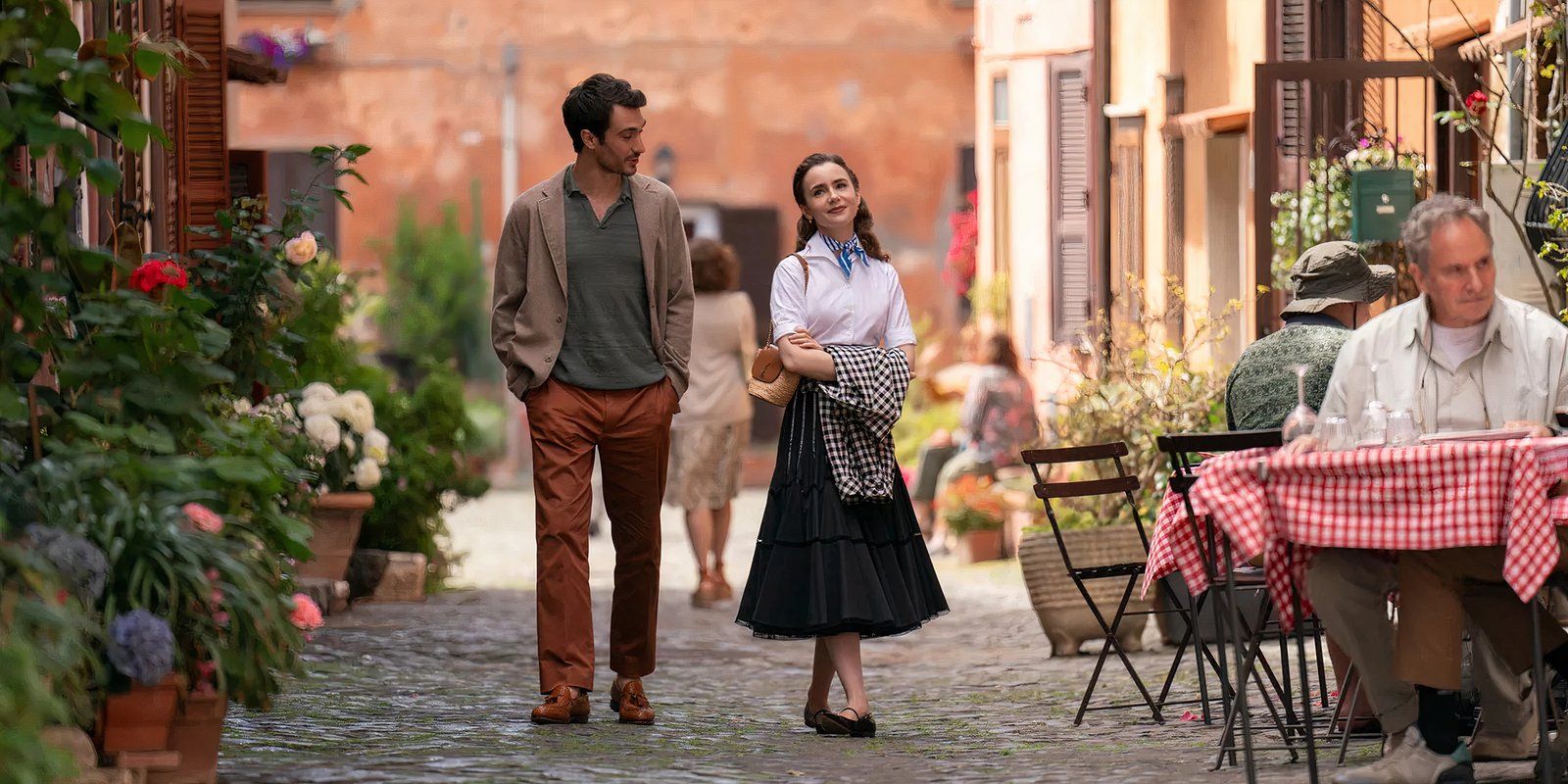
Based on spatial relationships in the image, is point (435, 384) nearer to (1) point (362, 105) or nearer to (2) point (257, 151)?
(2) point (257, 151)

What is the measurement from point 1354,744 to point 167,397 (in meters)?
3.37

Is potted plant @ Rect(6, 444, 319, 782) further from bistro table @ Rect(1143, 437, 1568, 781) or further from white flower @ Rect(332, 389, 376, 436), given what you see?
white flower @ Rect(332, 389, 376, 436)

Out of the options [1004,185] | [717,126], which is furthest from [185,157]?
[717,126]

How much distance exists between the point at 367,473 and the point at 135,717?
5764mm

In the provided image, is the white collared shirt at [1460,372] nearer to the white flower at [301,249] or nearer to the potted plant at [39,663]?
the potted plant at [39,663]

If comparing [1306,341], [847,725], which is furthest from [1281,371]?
[847,725]

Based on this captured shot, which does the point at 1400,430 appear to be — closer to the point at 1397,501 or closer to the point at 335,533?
the point at 1397,501

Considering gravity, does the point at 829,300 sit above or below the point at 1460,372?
above

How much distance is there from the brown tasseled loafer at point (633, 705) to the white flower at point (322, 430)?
12.1 ft

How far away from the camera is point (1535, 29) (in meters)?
8.78

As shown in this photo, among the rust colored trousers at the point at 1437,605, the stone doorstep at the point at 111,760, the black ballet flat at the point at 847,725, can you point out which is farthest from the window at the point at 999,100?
the stone doorstep at the point at 111,760

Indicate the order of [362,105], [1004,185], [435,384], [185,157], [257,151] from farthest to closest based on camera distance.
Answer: [362,105] < [1004,185] < [435,384] < [257,151] < [185,157]

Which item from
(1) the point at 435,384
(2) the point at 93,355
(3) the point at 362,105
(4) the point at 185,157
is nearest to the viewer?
(2) the point at 93,355

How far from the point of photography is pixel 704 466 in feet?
40.3
